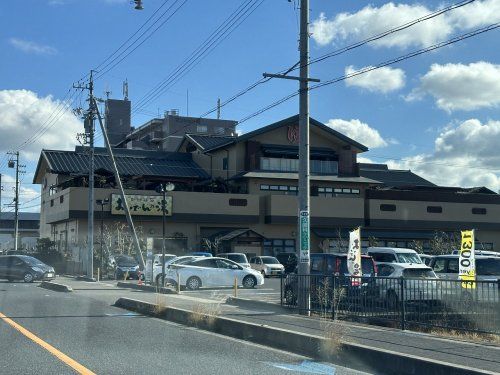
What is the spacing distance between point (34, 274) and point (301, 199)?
72.8 ft

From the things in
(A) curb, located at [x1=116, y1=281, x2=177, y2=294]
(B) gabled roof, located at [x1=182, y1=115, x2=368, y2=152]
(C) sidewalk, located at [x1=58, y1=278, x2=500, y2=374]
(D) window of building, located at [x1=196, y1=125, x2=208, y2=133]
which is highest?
(D) window of building, located at [x1=196, y1=125, x2=208, y2=133]

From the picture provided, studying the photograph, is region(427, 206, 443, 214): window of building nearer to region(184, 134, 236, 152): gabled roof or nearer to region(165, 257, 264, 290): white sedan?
region(184, 134, 236, 152): gabled roof

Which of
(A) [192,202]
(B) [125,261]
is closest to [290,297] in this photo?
Answer: (B) [125,261]

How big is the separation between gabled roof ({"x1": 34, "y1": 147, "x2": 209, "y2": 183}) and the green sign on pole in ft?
117

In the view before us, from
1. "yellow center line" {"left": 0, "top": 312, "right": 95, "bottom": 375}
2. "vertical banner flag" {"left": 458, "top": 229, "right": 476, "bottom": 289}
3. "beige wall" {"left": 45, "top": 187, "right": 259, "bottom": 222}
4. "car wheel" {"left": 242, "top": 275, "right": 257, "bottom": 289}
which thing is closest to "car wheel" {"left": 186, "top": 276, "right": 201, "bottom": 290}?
"car wheel" {"left": 242, "top": 275, "right": 257, "bottom": 289}

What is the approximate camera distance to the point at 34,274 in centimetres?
3331

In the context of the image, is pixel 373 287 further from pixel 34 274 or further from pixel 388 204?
pixel 388 204

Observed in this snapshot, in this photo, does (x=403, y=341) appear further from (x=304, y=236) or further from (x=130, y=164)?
(x=130, y=164)

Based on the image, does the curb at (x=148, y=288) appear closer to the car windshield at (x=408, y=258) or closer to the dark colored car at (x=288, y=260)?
the car windshield at (x=408, y=258)

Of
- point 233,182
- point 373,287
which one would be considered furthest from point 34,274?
point 373,287

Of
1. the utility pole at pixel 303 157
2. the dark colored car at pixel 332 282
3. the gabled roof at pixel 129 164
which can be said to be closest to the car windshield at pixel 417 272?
the dark colored car at pixel 332 282

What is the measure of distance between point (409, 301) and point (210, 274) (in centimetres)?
1561

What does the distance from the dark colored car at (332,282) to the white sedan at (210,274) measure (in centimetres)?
912

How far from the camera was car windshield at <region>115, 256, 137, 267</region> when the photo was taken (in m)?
38.1
